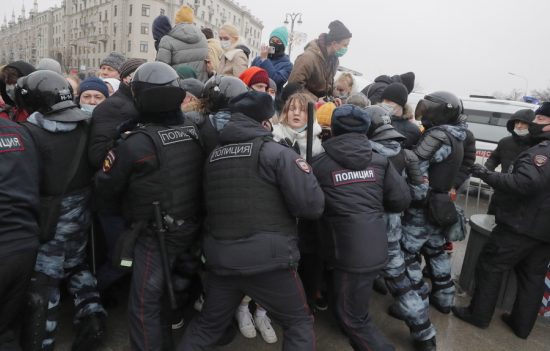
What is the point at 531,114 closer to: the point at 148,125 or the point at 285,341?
the point at 285,341

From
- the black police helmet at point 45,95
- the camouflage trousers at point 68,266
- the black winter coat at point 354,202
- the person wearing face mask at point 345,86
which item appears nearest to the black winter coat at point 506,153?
the person wearing face mask at point 345,86

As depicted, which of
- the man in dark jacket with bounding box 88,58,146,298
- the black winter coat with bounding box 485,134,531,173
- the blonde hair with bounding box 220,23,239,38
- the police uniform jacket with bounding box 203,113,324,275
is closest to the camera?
the police uniform jacket with bounding box 203,113,324,275

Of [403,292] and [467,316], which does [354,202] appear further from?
[467,316]

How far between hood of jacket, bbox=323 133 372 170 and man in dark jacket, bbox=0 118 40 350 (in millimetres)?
1955

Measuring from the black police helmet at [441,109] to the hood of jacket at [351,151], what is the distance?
52.2 inches

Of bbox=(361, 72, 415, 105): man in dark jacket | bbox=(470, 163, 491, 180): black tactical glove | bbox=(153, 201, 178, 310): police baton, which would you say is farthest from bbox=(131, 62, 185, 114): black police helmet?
bbox=(361, 72, 415, 105): man in dark jacket

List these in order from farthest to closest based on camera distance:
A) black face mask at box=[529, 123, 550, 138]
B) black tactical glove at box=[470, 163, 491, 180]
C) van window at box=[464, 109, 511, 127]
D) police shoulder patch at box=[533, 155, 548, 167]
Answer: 1. van window at box=[464, 109, 511, 127]
2. black tactical glove at box=[470, 163, 491, 180]
3. black face mask at box=[529, 123, 550, 138]
4. police shoulder patch at box=[533, 155, 548, 167]

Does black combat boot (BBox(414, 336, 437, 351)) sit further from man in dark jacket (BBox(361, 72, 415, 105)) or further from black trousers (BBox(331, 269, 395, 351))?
man in dark jacket (BBox(361, 72, 415, 105))

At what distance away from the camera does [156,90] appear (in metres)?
2.43

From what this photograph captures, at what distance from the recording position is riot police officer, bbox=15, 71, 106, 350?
250cm

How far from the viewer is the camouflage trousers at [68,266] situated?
8.52 ft

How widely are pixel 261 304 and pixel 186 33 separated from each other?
3.64 meters

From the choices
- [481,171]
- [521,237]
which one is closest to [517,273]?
[521,237]

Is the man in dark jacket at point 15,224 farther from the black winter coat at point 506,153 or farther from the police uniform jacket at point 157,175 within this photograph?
the black winter coat at point 506,153
